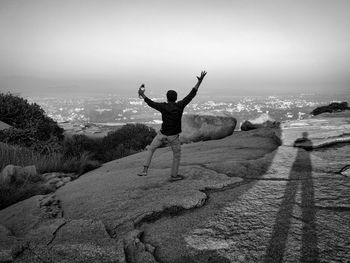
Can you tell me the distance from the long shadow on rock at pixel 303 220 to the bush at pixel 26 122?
9.67m

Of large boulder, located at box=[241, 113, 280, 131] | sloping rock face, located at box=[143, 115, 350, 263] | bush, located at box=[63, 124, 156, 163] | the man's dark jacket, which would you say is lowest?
bush, located at box=[63, 124, 156, 163]

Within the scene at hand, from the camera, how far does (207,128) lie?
1037 cm

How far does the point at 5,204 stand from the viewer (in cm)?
398

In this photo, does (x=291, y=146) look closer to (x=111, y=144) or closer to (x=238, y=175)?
(x=238, y=175)

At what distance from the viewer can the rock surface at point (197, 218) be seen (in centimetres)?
221

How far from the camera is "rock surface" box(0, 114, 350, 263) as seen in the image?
7.26 feet

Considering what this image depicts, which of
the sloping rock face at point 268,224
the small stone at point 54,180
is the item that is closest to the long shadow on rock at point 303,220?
the sloping rock face at point 268,224

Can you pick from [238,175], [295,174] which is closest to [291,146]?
[295,174]

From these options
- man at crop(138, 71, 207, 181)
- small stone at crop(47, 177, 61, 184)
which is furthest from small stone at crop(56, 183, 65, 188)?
man at crop(138, 71, 207, 181)

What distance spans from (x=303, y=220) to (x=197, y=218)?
112 cm

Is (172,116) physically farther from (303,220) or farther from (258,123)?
(258,123)

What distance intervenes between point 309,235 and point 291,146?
14.4 feet

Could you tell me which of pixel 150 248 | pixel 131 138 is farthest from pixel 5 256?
pixel 131 138

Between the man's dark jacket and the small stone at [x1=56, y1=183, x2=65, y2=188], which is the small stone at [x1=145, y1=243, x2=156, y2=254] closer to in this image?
the man's dark jacket
